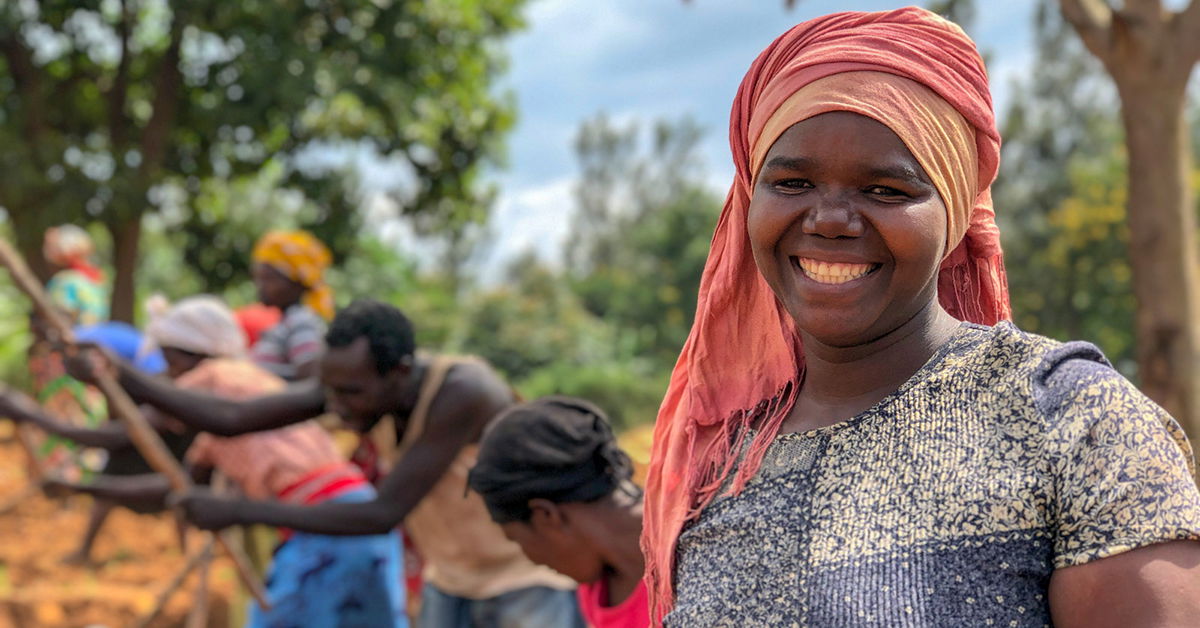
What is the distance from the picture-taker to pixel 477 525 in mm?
3611

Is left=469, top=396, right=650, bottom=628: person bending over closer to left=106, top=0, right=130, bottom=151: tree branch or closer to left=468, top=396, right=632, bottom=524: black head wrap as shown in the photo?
left=468, top=396, right=632, bottom=524: black head wrap

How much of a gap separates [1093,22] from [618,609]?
418 cm

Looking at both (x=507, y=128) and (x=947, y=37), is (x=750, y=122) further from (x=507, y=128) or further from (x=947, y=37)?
(x=507, y=128)

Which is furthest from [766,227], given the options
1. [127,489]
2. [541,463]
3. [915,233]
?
[127,489]

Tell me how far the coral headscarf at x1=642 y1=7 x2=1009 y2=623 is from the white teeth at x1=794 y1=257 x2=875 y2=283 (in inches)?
4.4

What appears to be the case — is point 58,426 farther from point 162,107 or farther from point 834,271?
point 162,107

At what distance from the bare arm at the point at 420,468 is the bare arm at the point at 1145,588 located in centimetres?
250

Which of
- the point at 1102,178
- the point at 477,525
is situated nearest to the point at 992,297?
the point at 477,525

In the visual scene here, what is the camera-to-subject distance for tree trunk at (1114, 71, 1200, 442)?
18.2 feet

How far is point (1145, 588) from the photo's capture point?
1.13 m

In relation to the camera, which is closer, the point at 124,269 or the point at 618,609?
the point at 618,609

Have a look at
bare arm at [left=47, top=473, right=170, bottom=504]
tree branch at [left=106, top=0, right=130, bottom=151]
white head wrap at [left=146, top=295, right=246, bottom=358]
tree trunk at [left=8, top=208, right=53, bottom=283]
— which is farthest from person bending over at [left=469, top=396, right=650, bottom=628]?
tree branch at [left=106, top=0, right=130, bottom=151]

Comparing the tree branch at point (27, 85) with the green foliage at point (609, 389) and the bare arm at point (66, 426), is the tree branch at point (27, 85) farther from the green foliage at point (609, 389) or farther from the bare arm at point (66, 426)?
the bare arm at point (66, 426)

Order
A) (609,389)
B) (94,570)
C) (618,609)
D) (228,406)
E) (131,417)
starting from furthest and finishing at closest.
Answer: (609,389) < (94,570) < (131,417) < (228,406) < (618,609)
